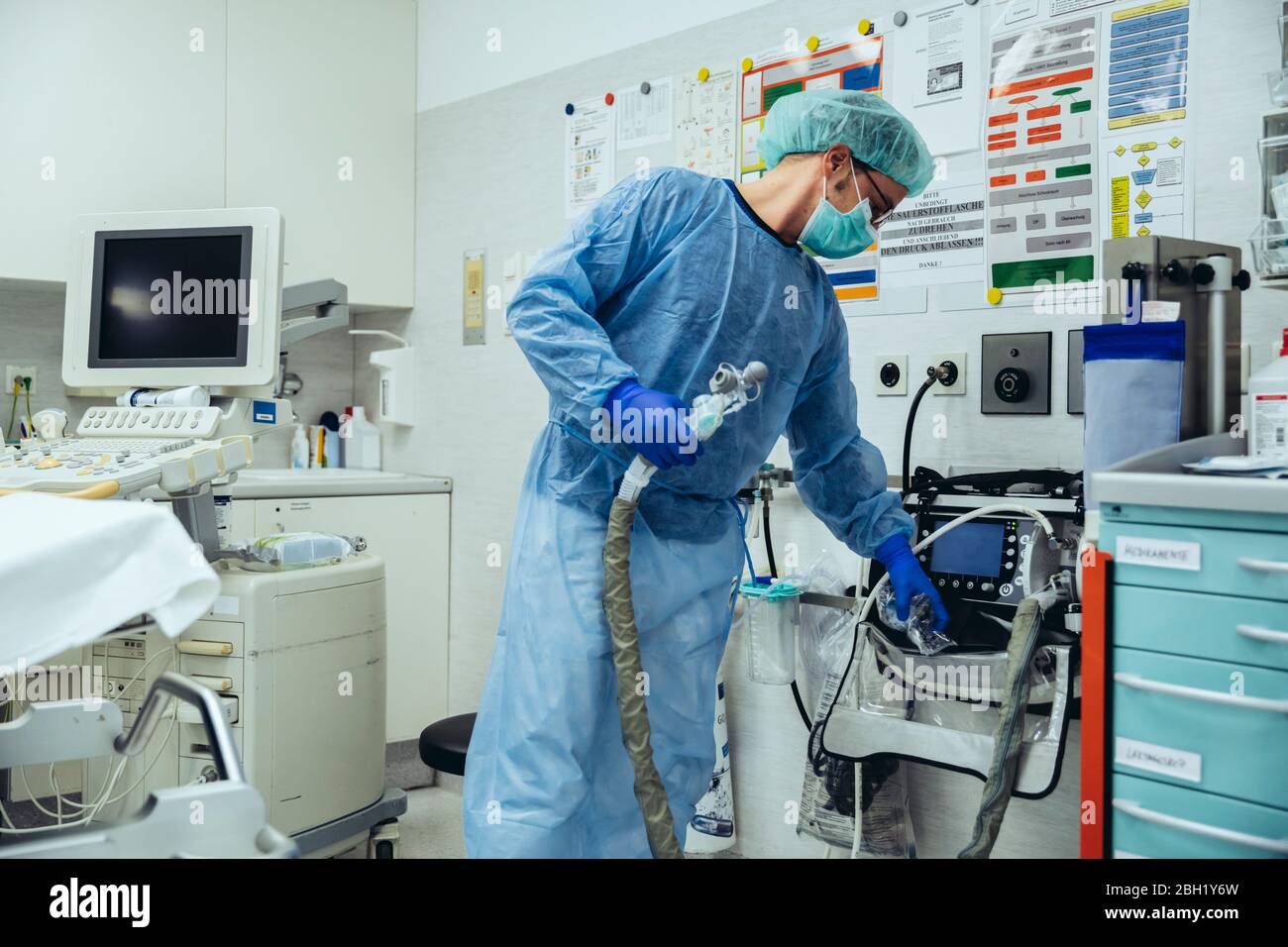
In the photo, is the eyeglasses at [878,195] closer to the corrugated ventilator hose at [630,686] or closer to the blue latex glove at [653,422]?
the blue latex glove at [653,422]

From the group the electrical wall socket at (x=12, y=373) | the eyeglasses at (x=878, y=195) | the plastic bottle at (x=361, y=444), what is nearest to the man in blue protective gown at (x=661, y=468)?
the eyeglasses at (x=878, y=195)

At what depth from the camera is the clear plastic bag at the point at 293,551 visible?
2223mm

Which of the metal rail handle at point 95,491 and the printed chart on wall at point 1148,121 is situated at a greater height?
the printed chart on wall at point 1148,121

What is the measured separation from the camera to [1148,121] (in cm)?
190

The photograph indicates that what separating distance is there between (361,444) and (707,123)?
1.64 metres

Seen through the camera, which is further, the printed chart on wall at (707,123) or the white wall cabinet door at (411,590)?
the white wall cabinet door at (411,590)

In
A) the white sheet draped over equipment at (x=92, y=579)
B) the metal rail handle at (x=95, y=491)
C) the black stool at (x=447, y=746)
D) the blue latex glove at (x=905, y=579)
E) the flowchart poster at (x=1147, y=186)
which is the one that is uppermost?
the flowchart poster at (x=1147, y=186)

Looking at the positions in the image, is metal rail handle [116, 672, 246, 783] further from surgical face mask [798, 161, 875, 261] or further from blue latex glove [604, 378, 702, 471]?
surgical face mask [798, 161, 875, 261]

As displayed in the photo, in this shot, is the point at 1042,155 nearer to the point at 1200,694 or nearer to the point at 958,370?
the point at 958,370

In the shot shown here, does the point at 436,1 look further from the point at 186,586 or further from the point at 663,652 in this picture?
the point at 186,586

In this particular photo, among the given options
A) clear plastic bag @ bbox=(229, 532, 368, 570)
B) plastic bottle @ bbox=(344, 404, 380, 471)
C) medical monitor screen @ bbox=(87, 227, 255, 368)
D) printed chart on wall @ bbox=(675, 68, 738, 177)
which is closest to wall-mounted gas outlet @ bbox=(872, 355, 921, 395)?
printed chart on wall @ bbox=(675, 68, 738, 177)

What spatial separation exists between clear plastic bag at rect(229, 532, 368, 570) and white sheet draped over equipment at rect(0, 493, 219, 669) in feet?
3.83

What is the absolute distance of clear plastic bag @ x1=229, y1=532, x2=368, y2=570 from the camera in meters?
2.22
